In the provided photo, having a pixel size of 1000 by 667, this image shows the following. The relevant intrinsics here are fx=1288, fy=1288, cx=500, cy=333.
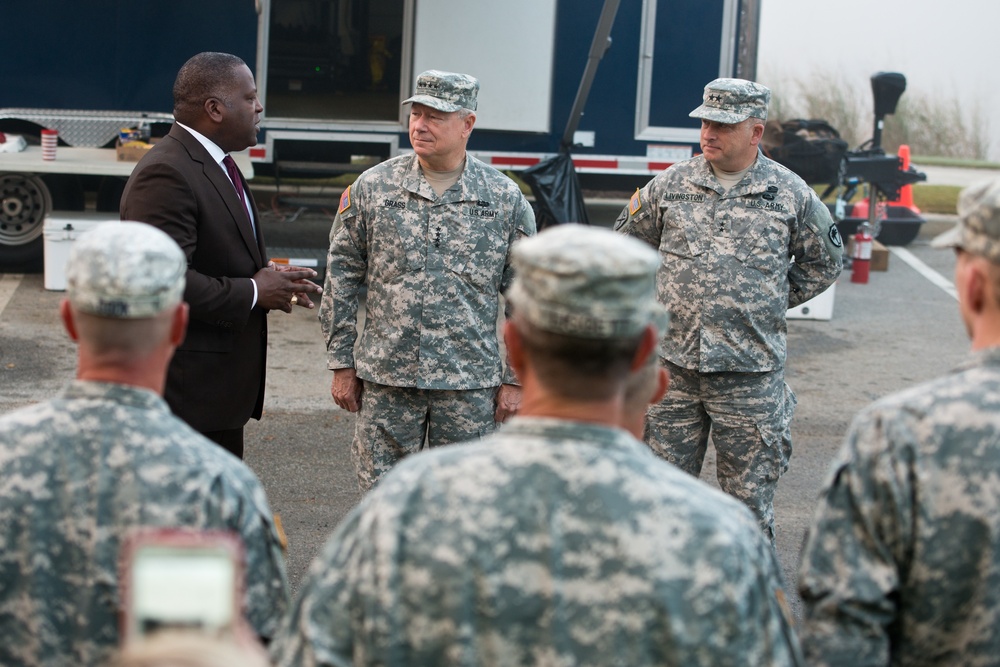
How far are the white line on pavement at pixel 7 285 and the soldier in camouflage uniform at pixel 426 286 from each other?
Result: 16.2 feet

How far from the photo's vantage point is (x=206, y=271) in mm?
4039

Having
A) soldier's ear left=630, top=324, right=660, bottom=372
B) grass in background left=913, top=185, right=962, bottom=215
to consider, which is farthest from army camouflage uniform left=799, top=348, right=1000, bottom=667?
grass in background left=913, top=185, right=962, bottom=215

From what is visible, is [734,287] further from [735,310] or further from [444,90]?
[444,90]

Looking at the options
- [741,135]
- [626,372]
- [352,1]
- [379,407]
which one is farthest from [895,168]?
[626,372]

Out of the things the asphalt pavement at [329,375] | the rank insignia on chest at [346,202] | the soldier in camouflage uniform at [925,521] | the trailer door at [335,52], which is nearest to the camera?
the soldier in camouflage uniform at [925,521]

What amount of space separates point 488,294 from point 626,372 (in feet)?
7.97

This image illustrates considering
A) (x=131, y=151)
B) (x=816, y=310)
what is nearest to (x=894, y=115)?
(x=816, y=310)

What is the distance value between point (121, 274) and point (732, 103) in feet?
9.77

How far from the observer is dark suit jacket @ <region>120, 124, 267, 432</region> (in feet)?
12.8

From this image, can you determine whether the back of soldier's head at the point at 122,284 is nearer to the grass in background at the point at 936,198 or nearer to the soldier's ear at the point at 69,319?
the soldier's ear at the point at 69,319

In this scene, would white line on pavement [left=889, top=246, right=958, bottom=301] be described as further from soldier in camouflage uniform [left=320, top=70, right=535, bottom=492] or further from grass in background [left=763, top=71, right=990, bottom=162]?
soldier in camouflage uniform [left=320, top=70, right=535, bottom=492]

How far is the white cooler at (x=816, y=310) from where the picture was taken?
9.42 metres

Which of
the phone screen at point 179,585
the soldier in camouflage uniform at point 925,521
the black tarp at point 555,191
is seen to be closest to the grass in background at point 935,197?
the black tarp at point 555,191

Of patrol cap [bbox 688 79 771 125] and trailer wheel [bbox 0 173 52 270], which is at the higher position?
patrol cap [bbox 688 79 771 125]
